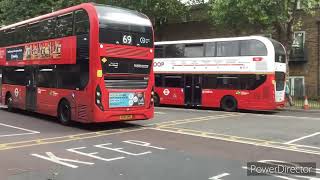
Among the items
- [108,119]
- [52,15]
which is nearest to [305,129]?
[108,119]

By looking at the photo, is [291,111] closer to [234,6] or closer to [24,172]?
[234,6]

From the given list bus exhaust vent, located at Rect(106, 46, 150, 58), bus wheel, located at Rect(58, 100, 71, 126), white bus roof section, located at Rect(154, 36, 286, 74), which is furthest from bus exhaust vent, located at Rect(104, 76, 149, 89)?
white bus roof section, located at Rect(154, 36, 286, 74)

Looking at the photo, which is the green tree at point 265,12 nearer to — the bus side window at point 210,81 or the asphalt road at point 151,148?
the bus side window at point 210,81

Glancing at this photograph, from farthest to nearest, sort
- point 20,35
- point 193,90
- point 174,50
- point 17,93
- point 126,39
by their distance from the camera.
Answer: point 174,50, point 193,90, point 17,93, point 20,35, point 126,39

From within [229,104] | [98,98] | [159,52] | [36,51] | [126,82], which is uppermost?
[159,52]

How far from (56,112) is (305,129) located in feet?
27.3

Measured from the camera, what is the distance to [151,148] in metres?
12.2

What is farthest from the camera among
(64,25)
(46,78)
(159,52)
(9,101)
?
(159,52)

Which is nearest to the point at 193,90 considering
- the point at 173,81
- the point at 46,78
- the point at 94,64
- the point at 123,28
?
the point at 173,81

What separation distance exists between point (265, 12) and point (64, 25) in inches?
527

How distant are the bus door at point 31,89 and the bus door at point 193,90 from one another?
949 centimetres

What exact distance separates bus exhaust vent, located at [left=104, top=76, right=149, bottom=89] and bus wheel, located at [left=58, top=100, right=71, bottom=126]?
2.03 m

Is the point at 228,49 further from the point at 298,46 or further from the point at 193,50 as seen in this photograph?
the point at 298,46

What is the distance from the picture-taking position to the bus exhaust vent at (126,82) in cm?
1572
